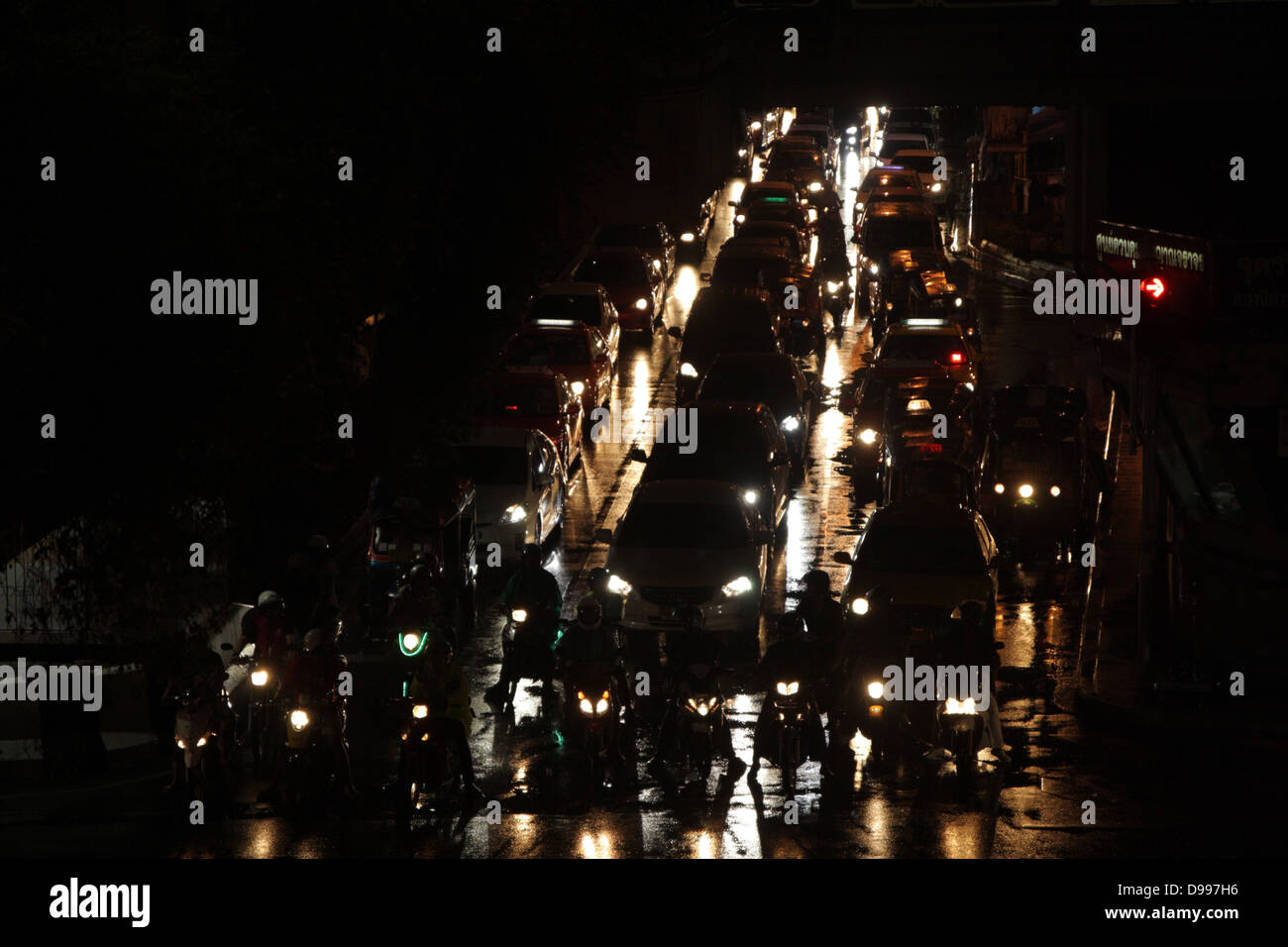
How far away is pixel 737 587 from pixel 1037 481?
17.3 feet

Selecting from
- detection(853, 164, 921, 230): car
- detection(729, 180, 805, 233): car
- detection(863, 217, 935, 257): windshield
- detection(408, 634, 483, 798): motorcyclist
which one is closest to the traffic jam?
detection(408, 634, 483, 798): motorcyclist

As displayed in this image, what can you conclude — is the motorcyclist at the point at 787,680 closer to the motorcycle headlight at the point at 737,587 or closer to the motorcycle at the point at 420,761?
the motorcycle at the point at 420,761

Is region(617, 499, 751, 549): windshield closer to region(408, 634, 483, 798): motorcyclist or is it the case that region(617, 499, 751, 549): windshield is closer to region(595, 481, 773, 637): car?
region(595, 481, 773, 637): car

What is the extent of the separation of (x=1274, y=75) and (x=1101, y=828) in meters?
22.1

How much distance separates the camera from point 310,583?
1875 cm

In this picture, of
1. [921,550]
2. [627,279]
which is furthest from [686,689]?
[627,279]

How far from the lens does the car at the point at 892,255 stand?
38000 millimetres

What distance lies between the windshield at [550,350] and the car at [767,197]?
60.7 feet

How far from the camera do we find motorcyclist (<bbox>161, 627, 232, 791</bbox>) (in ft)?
50.1

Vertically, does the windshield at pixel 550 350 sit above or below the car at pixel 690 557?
above

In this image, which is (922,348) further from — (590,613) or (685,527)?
(590,613)

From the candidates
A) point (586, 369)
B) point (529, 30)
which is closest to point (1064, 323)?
point (586, 369)

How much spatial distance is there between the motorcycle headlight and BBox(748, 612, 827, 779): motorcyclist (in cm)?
406

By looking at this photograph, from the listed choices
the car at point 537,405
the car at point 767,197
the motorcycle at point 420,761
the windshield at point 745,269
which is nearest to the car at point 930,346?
the car at point 537,405
